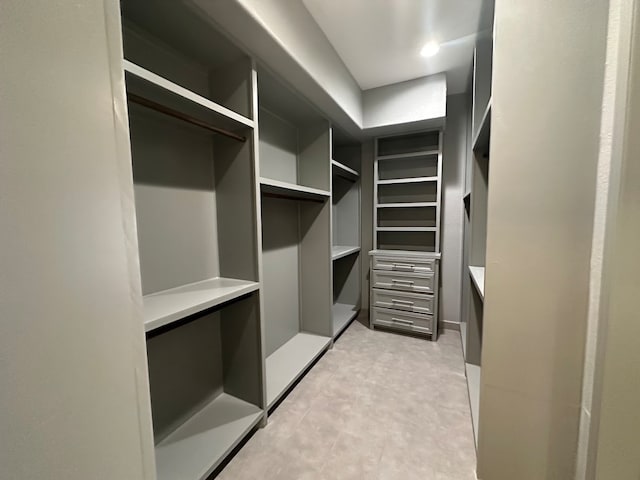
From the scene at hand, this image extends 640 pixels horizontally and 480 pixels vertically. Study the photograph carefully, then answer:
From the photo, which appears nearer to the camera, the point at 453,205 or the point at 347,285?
the point at 453,205

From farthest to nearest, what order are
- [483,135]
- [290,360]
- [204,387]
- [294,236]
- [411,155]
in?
[411,155], [294,236], [290,360], [483,135], [204,387]

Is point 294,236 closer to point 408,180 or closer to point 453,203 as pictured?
point 408,180

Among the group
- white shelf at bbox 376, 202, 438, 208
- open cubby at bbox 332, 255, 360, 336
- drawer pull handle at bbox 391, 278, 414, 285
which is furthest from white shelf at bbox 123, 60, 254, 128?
open cubby at bbox 332, 255, 360, 336

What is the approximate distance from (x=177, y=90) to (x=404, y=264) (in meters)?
2.20

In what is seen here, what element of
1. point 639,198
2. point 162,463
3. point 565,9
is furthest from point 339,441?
point 565,9

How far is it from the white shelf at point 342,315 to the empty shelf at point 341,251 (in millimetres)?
513

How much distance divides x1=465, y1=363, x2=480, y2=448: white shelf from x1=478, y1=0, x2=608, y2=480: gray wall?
13.1 inches

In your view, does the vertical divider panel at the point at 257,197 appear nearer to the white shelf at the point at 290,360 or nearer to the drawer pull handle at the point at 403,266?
the white shelf at the point at 290,360

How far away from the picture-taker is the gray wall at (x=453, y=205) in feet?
8.71

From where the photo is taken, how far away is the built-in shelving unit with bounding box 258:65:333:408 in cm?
196

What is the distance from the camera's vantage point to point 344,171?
8.83 feet

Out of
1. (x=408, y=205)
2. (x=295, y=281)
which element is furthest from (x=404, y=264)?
(x=295, y=281)

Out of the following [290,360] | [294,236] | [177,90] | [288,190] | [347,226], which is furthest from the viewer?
[347,226]

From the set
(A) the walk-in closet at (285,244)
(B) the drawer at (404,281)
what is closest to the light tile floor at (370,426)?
(A) the walk-in closet at (285,244)
